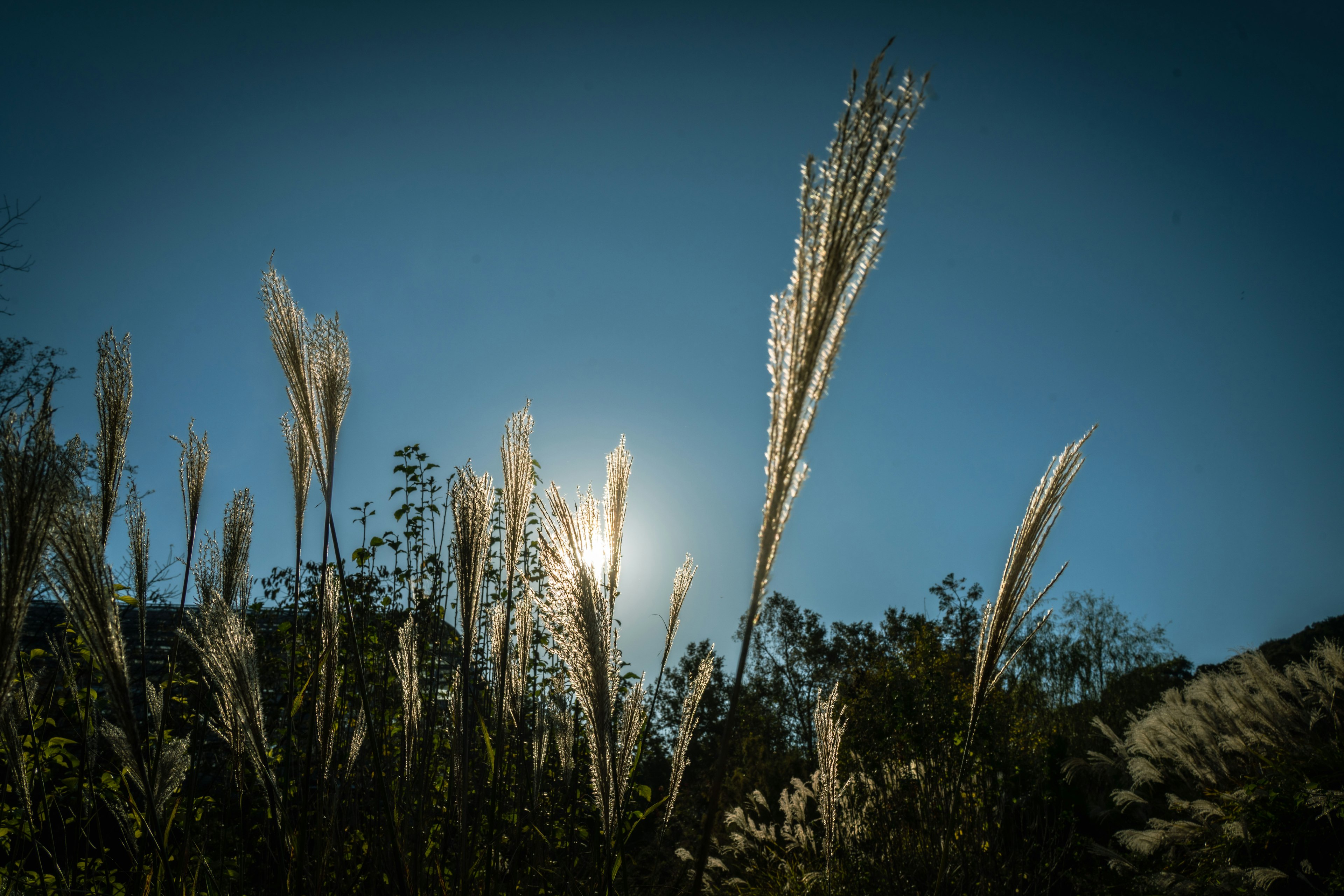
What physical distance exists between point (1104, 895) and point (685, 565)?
469cm

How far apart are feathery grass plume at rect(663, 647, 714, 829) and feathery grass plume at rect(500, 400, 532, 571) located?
1.87ft

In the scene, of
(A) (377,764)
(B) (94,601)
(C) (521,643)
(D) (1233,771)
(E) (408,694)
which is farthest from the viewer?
(D) (1233,771)

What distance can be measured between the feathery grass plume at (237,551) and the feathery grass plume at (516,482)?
1070 mm

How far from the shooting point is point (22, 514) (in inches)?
42.8

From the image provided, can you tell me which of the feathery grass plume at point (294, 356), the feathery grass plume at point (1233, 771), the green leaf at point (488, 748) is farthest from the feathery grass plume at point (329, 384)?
the feathery grass plume at point (1233, 771)

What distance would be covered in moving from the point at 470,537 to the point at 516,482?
20 cm

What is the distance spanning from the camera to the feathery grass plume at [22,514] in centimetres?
107

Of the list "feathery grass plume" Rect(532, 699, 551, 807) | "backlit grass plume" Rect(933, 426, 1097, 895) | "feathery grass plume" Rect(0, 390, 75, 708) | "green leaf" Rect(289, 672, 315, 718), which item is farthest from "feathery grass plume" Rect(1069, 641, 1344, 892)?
"feathery grass plume" Rect(0, 390, 75, 708)

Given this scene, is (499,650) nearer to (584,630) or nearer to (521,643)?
(521,643)

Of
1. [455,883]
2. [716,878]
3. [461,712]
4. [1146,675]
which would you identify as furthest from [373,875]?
[1146,675]

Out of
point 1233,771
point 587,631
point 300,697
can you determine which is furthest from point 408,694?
point 1233,771

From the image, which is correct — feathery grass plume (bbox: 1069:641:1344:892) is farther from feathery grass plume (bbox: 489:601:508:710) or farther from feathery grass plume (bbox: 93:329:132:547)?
feathery grass plume (bbox: 93:329:132:547)

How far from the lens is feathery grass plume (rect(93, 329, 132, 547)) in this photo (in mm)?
1783

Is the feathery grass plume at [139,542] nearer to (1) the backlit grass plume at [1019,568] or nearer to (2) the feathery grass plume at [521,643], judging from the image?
(2) the feathery grass plume at [521,643]
